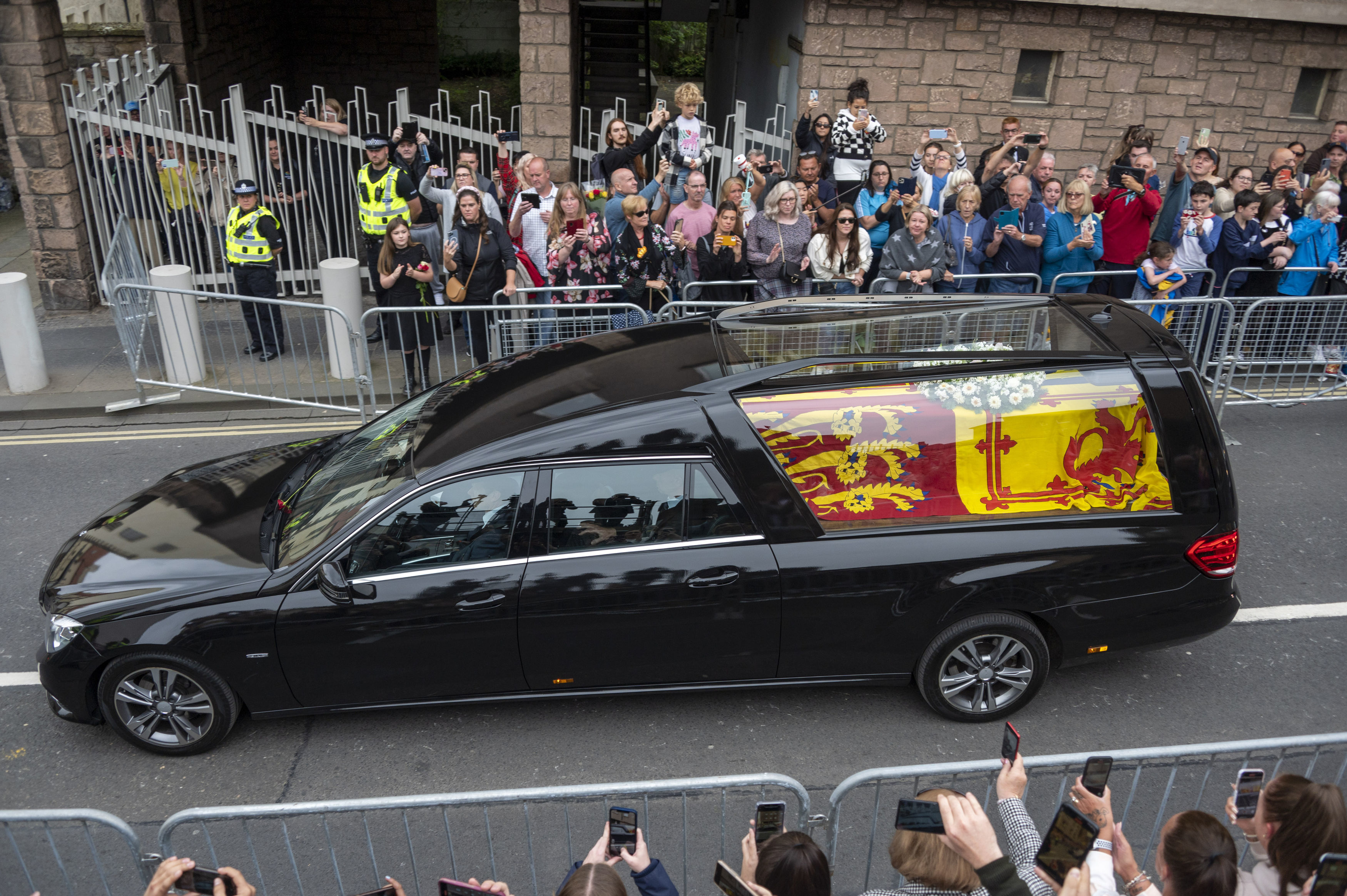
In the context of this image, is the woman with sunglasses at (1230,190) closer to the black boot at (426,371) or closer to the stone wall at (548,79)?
the stone wall at (548,79)

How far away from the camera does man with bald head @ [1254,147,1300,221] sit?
988 centimetres

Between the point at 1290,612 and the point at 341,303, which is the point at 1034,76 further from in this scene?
the point at 341,303

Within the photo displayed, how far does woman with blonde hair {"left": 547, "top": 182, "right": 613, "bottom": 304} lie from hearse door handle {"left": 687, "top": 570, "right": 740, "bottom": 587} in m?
4.13

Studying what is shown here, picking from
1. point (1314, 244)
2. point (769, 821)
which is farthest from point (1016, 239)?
point (769, 821)

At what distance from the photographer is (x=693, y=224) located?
949 cm

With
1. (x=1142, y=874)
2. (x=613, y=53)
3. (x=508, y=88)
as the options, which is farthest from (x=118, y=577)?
(x=508, y=88)

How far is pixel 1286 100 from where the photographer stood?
12242 mm

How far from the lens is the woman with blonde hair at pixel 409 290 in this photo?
9.05 meters

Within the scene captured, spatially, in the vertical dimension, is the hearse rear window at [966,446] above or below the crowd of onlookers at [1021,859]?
above

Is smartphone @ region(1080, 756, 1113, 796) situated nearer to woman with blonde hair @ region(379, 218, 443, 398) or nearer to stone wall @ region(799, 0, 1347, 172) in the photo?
woman with blonde hair @ region(379, 218, 443, 398)

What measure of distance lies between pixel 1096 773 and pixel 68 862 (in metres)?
4.19

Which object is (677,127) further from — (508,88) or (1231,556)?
(508,88)

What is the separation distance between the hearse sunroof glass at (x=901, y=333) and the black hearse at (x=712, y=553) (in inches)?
2.1

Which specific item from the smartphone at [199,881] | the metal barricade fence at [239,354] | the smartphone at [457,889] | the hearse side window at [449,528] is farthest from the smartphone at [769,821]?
the metal barricade fence at [239,354]
